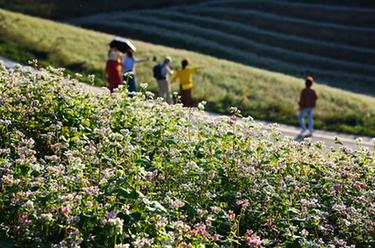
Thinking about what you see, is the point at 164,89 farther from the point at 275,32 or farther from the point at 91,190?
the point at 275,32

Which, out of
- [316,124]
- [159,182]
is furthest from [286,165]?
[316,124]

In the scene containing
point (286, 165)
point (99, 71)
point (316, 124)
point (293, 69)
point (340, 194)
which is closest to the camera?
point (340, 194)

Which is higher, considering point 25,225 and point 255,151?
point 255,151

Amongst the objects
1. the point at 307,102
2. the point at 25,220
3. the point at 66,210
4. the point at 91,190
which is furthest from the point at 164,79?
the point at 66,210

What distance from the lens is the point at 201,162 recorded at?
939 centimetres

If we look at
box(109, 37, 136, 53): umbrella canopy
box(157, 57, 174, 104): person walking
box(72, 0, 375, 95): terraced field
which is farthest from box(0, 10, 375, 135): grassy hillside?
box(72, 0, 375, 95): terraced field

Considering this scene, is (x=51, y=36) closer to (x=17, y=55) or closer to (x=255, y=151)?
(x=17, y=55)

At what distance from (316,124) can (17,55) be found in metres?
11.6

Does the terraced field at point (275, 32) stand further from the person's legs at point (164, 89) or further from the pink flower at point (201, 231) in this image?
the pink flower at point (201, 231)

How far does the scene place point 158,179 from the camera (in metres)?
8.65

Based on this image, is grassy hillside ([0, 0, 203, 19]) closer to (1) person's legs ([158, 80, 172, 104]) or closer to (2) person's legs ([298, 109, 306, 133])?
(1) person's legs ([158, 80, 172, 104])

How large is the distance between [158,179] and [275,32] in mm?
42485

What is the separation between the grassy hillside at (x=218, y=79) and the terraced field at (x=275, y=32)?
11542mm

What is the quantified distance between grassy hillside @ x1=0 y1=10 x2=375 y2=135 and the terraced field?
454 inches
